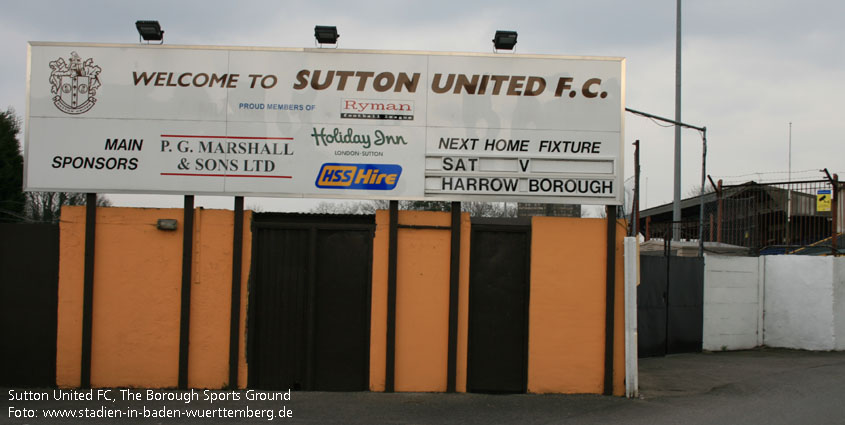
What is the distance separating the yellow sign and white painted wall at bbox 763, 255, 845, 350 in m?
2.03

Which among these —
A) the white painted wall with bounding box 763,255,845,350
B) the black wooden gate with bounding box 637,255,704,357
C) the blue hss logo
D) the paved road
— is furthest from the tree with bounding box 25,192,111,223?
the white painted wall with bounding box 763,255,845,350

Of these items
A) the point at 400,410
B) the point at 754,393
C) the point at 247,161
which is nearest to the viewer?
the point at 400,410

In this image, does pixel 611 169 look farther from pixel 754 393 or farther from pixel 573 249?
pixel 754 393

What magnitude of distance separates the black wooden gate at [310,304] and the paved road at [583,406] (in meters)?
0.37

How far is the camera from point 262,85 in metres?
9.23

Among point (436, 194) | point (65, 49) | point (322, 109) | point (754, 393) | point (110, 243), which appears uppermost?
point (65, 49)

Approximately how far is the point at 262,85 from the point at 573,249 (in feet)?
15.4

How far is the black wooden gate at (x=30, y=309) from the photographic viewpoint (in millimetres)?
9297

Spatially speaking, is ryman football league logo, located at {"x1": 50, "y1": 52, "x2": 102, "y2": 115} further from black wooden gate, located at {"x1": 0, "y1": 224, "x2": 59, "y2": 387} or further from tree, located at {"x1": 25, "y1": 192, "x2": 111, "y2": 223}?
tree, located at {"x1": 25, "y1": 192, "x2": 111, "y2": 223}

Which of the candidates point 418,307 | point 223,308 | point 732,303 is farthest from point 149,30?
point 732,303

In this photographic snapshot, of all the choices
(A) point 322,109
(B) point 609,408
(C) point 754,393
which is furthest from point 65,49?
(C) point 754,393

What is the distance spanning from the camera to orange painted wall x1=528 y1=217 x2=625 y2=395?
9336mm

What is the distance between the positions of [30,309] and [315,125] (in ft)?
14.9

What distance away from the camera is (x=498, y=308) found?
9430mm
